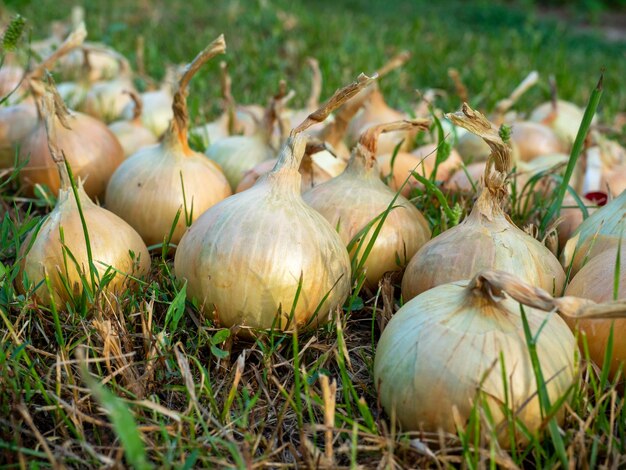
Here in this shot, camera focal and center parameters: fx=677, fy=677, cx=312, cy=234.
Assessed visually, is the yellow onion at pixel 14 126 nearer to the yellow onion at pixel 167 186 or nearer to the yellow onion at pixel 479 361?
the yellow onion at pixel 167 186

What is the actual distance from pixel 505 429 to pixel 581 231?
1.99ft

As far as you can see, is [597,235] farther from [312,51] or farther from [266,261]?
[312,51]

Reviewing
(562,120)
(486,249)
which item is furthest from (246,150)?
(562,120)

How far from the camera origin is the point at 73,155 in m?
1.84

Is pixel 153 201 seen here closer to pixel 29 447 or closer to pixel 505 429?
pixel 29 447

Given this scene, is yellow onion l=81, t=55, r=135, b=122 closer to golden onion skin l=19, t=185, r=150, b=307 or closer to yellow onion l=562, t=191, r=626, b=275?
golden onion skin l=19, t=185, r=150, b=307

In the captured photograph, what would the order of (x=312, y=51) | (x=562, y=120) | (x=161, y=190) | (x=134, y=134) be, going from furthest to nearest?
(x=312, y=51) → (x=562, y=120) → (x=134, y=134) → (x=161, y=190)

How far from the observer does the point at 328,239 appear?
1.29 meters

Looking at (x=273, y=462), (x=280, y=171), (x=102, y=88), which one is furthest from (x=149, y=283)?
(x=102, y=88)

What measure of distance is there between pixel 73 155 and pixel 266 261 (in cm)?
89

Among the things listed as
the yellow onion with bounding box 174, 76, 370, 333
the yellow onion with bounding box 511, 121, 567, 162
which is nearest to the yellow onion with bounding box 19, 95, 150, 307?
the yellow onion with bounding box 174, 76, 370, 333

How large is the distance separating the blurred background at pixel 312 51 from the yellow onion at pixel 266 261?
1.51m

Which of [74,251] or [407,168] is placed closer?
[74,251]

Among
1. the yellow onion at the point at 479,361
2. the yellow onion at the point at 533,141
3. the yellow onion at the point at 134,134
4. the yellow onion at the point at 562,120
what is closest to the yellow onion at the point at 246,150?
the yellow onion at the point at 134,134
